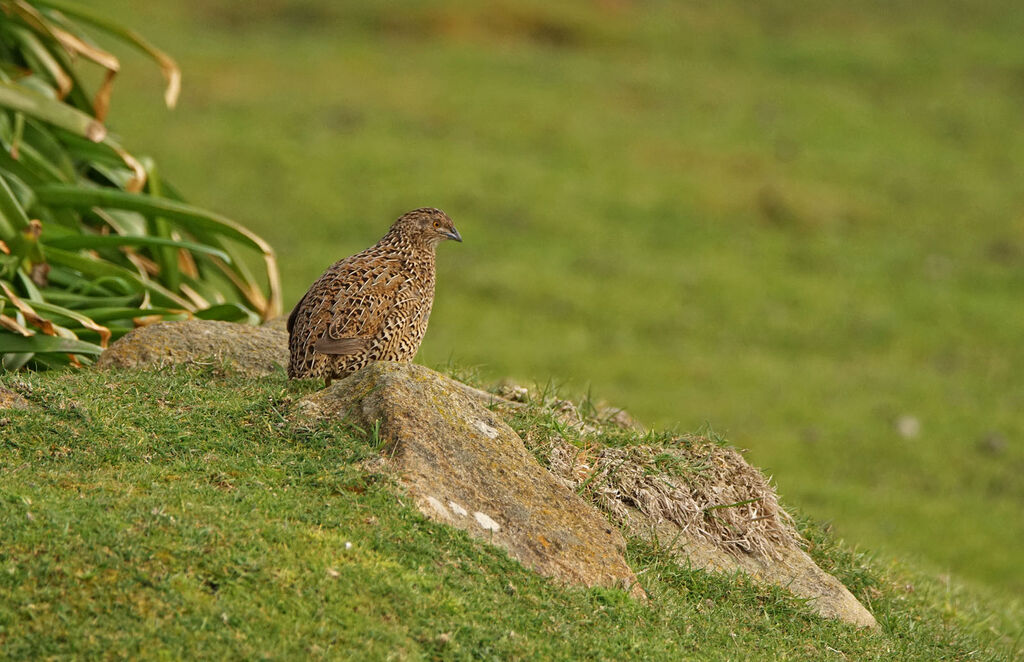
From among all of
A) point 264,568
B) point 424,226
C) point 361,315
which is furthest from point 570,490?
point 424,226

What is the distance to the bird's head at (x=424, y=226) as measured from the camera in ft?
22.6

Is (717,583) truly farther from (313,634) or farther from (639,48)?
(639,48)

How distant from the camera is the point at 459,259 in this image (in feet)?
60.2

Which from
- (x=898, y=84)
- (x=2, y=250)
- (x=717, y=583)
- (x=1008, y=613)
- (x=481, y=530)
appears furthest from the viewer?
(x=898, y=84)

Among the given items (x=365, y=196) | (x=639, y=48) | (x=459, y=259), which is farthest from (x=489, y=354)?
(x=639, y=48)

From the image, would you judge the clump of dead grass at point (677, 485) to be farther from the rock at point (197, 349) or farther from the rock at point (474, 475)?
the rock at point (197, 349)

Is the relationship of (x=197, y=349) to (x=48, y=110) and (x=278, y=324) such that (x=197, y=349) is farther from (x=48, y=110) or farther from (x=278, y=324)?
(x=48, y=110)

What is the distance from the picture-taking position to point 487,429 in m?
5.60

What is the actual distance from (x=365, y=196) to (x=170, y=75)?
10.2 meters

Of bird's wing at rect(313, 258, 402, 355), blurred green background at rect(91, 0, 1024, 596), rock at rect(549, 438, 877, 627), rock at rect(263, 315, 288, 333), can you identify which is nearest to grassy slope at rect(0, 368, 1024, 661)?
rock at rect(549, 438, 877, 627)

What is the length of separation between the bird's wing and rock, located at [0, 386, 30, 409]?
1347 millimetres

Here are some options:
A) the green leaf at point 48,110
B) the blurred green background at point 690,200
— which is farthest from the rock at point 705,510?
the blurred green background at point 690,200

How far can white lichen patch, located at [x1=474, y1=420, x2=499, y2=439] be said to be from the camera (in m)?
5.56

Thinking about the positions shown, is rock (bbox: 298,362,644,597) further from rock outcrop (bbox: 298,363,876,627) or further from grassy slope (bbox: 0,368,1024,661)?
grassy slope (bbox: 0,368,1024,661)
